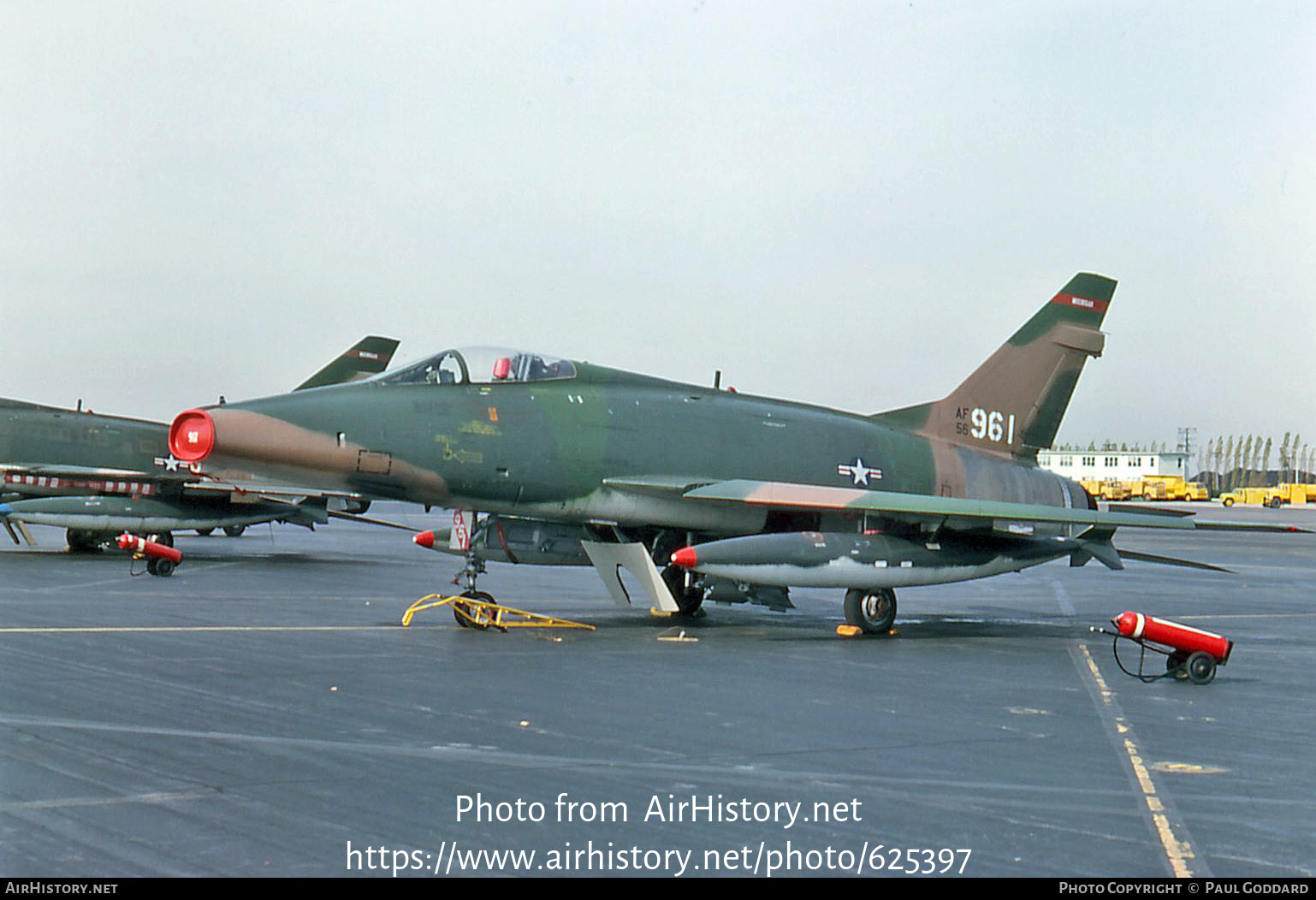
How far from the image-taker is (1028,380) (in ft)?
62.6

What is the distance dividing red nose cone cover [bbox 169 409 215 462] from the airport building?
14921cm

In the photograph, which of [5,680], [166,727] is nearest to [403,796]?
[166,727]

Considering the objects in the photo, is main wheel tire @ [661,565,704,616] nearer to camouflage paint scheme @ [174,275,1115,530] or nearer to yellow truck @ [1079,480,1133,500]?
camouflage paint scheme @ [174,275,1115,530]

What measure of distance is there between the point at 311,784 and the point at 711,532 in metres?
9.80

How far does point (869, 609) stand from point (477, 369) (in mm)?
5284

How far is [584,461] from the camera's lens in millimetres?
14680

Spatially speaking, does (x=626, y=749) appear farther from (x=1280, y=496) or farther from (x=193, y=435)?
(x=1280, y=496)

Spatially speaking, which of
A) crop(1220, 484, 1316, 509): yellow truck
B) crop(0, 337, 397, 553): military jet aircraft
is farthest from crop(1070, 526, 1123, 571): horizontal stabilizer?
crop(1220, 484, 1316, 509): yellow truck

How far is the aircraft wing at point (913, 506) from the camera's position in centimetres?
1462

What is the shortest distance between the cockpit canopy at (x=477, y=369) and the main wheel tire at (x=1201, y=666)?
7.45 m

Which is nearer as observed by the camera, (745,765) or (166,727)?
(745,765)

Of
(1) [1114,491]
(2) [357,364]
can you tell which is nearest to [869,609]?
(2) [357,364]
